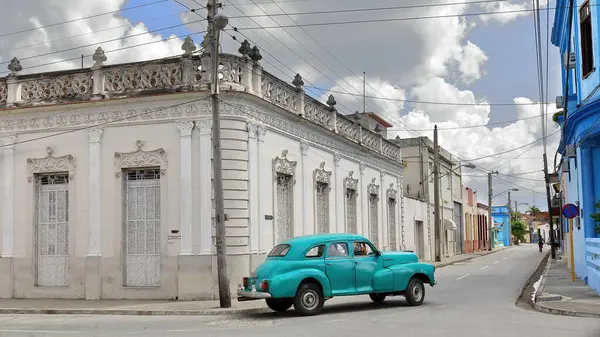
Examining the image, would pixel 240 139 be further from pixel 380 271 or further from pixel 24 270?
pixel 24 270

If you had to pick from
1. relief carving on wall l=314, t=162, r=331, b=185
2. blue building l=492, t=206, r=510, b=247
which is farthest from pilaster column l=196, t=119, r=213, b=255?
blue building l=492, t=206, r=510, b=247

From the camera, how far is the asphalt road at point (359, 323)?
1128 cm

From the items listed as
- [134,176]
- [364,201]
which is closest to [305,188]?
[134,176]

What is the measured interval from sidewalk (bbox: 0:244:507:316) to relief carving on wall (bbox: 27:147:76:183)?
3779mm

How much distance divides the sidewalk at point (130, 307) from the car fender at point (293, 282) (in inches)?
79.2

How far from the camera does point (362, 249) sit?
1509 centimetres

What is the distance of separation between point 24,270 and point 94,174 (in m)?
3.70

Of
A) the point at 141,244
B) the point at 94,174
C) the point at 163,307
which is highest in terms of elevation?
the point at 94,174

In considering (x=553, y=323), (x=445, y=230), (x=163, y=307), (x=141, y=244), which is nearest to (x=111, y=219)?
(x=141, y=244)

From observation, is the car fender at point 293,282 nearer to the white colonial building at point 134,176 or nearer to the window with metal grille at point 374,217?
the white colonial building at point 134,176

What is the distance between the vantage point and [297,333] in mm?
11273

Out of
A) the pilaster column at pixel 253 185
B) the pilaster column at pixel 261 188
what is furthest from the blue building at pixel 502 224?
the pilaster column at pixel 253 185

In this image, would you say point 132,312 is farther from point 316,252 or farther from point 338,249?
point 338,249

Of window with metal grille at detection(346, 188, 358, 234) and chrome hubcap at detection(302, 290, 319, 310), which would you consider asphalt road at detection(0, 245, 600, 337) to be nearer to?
→ chrome hubcap at detection(302, 290, 319, 310)
